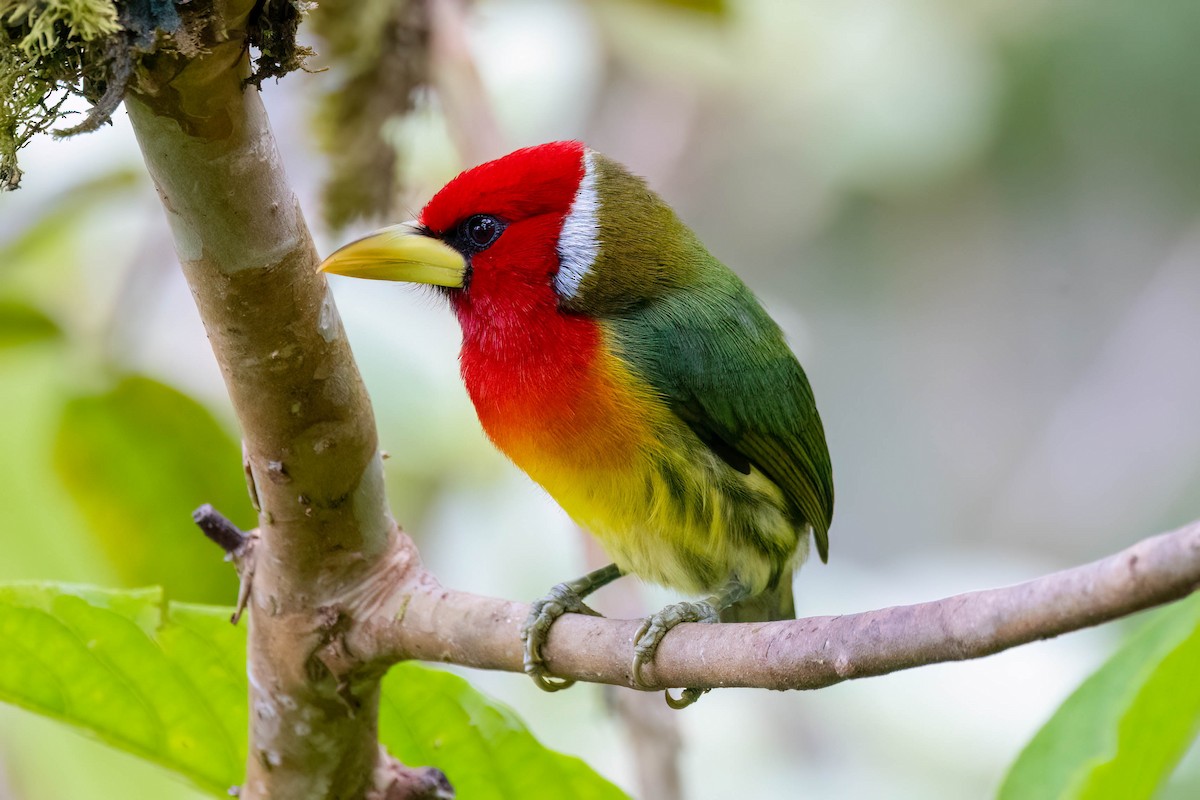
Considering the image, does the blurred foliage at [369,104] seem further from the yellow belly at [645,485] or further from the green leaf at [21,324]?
the yellow belly at [645,485]

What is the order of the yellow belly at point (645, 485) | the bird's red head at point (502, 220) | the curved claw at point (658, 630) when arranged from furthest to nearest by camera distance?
1. the bird's red head at point (502, 220)
2. the yellow belly at point (645, 485)
3. the curved claw at point (658, 630)

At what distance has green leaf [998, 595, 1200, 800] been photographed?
1.46 m

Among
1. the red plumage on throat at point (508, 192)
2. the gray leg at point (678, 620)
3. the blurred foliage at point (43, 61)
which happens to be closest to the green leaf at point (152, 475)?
the red plumage on throat at point (508, 192)

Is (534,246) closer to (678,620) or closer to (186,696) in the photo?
(678,620)

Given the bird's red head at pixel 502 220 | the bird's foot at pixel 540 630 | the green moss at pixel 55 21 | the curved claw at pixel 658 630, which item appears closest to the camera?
the green moss at pixel 55 21

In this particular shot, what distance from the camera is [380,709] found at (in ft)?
6.63

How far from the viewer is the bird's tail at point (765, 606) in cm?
260

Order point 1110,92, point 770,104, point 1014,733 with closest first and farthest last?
point 1014,733, point 770,104, point 1110,92

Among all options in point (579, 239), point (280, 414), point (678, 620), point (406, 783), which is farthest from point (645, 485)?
point (280, 414)

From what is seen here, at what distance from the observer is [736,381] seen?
91.6 inches

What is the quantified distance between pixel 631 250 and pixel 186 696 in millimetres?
1090

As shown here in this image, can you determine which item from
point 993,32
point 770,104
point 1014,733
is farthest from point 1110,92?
point 1014,733

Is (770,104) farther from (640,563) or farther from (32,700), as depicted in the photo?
(32,700)

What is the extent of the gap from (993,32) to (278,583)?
15.4ft
